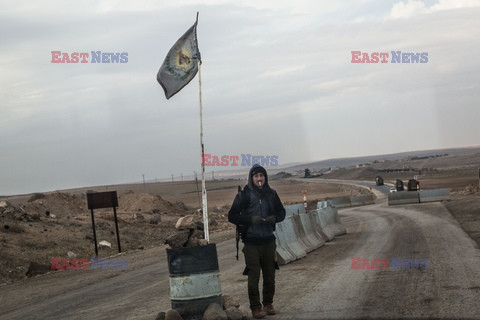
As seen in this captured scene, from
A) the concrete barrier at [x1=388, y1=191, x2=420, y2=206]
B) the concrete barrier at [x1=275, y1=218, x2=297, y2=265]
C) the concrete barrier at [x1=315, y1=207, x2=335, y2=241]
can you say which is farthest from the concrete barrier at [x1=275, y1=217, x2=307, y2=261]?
the concrete barrier at [x1=388, y1=191, x2=420, y2=206]

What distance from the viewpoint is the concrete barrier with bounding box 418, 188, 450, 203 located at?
4391 centimetres

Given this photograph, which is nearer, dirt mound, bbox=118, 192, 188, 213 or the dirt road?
the dirt road

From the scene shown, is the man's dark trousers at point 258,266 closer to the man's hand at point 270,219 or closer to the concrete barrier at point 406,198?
the man's hand at point 270,219

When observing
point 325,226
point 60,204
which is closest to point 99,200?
point 325,226

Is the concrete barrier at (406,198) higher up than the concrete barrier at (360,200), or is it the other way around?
the concrete barrier at (406,198)

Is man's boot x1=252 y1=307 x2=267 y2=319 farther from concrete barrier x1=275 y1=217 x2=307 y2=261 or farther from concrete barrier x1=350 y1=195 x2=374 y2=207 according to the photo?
concrete barrier x1=350 y1=195 x2=374 y2=207

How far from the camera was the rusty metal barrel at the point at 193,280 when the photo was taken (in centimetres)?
905

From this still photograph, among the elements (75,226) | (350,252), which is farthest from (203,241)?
(75,226)

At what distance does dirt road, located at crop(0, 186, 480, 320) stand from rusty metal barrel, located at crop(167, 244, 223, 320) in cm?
109

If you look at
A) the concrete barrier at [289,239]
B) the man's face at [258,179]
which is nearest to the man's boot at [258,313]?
the man's face at [258,179]

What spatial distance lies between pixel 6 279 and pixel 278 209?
13.6m

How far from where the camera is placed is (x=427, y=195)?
44.8 metres

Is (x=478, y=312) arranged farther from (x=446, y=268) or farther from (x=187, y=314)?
(x=446, y=268)

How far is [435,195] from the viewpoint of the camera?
4438cm
